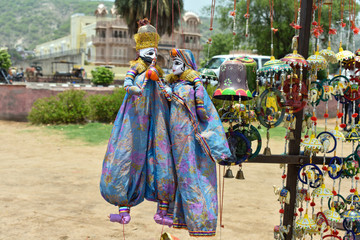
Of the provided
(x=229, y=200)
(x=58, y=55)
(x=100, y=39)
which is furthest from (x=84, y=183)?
(x=58, y=55)

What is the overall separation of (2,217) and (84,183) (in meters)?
1.97

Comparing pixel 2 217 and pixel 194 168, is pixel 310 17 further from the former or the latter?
pixel 2 217

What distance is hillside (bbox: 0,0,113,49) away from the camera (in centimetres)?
15525

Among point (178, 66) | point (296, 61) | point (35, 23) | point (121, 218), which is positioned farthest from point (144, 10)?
point (35, 23)

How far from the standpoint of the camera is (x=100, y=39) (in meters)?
43.9

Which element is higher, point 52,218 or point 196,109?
point 196,109

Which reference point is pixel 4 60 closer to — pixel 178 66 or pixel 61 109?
pixel 61 109

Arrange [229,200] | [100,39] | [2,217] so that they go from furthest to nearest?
[100,39] < [229,200] < [2,217]

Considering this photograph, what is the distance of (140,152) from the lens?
321cm

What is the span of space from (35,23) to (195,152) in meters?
186

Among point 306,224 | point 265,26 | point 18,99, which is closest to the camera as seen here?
point 306,224

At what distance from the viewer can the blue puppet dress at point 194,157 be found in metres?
3.09

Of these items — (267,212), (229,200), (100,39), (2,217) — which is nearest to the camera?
(2,217)

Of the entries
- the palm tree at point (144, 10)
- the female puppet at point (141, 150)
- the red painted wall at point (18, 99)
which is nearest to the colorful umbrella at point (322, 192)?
the female puppet at point (141, 150)
